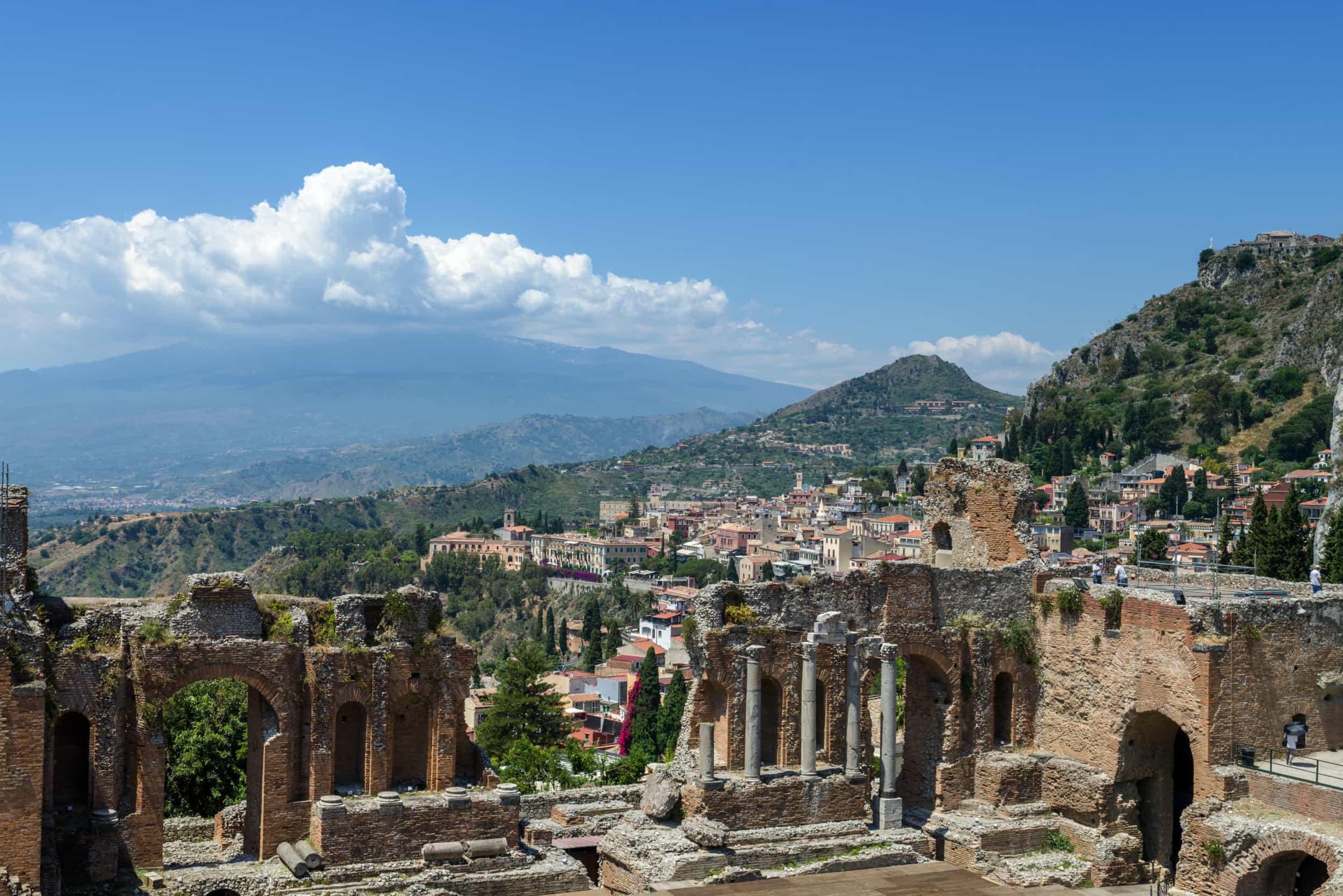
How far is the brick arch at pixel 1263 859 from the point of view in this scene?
26.7m

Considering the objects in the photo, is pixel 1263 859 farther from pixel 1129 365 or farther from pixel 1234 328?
pixel 1129 365

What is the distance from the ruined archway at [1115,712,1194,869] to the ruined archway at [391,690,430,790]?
52.6ft

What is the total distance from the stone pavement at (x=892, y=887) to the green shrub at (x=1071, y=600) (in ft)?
21.3

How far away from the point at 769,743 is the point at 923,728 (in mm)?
4615

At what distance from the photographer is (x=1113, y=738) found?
31297mm

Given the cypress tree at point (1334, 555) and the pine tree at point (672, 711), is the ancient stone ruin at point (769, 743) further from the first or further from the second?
the pine tree at point (672, 711)

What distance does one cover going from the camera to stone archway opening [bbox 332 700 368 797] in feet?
95.2

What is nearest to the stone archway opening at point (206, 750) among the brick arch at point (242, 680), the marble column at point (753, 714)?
the brick arch at point (242, 680)

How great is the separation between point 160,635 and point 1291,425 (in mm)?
112580

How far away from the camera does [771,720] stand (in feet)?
103

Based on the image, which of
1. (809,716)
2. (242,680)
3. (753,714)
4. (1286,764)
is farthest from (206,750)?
(1286,764)

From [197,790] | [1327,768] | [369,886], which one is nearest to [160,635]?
[369,886]

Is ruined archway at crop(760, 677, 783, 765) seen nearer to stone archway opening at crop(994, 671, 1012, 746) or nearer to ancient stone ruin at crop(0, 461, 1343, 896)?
ancient stone ruin at crop(0, 461, 1343, 896)

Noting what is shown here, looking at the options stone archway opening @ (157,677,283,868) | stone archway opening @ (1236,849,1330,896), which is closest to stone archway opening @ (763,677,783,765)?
stone archway opening @ (1236,849,1330,896)
